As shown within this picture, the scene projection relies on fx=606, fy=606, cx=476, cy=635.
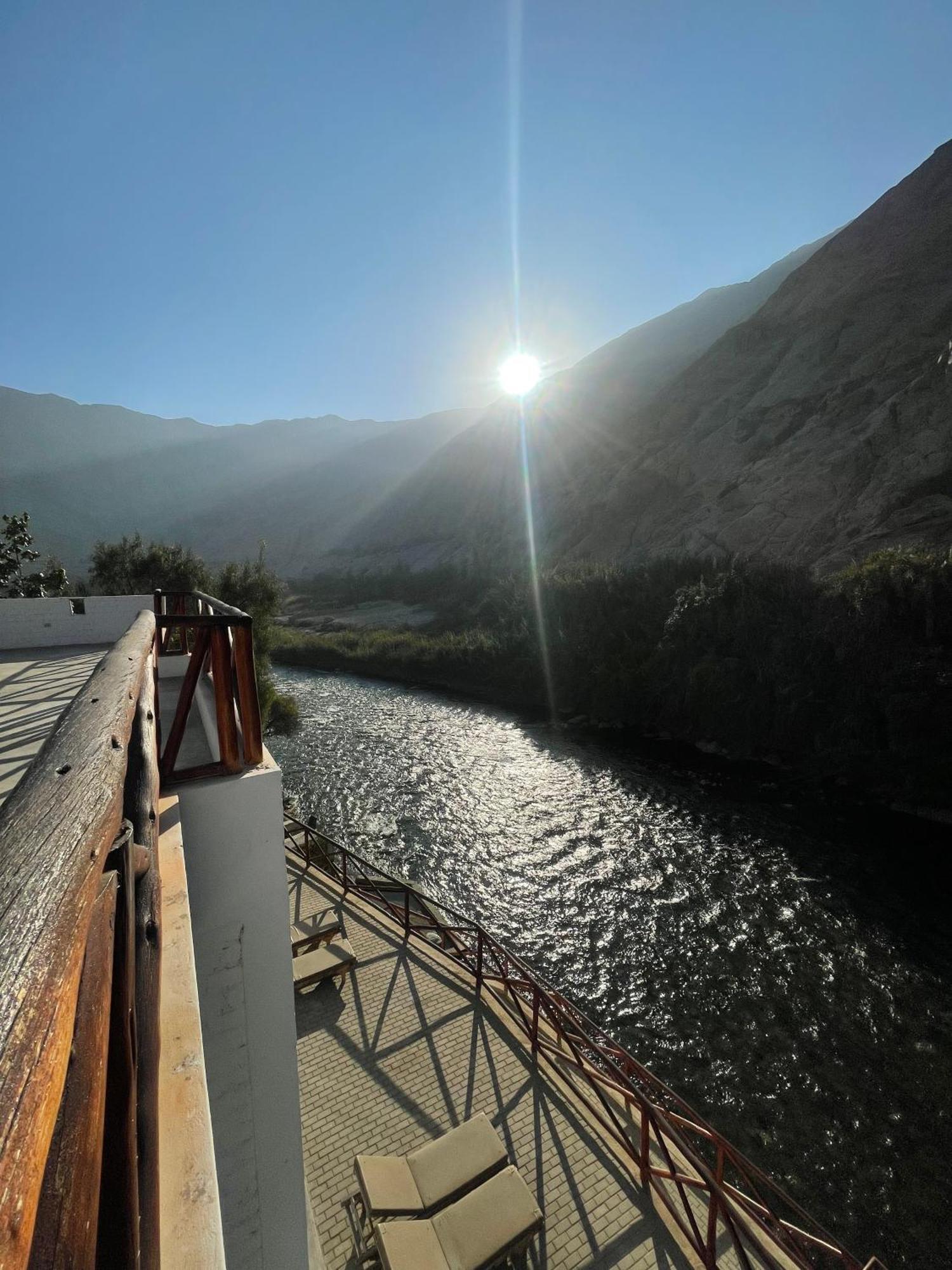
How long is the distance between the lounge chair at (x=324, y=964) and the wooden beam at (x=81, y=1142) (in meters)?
8.55

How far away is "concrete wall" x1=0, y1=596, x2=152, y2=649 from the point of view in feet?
27.2

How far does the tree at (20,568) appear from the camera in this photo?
63.0 ft

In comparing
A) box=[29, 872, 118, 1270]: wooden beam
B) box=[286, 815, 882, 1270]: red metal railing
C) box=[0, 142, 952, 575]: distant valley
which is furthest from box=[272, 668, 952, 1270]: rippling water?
box=[0, 142, 952, 575]: distant valley

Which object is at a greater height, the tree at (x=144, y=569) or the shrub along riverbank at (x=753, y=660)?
the tree at (x=144, y=569)

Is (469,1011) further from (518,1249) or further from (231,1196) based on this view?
(231,1196)

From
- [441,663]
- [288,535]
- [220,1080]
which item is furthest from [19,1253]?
[288,535]

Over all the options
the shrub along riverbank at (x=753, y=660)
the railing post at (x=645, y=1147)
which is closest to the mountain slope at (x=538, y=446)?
the shrub along riverbank at (x=753, y=660)

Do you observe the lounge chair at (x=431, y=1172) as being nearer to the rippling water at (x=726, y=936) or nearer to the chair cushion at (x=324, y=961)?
the chair cushion at (x=324, y=961)

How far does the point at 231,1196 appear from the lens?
3.24m

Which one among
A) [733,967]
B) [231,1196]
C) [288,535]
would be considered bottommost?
[733,967]

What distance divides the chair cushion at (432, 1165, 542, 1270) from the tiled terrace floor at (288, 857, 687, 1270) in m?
0.41

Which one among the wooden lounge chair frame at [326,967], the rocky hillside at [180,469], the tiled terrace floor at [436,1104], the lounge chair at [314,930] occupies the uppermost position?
the rocky hillside at [180,469]

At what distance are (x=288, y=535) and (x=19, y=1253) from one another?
117m

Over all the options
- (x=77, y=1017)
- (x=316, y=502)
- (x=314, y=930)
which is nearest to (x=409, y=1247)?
(x=314, y=930)
